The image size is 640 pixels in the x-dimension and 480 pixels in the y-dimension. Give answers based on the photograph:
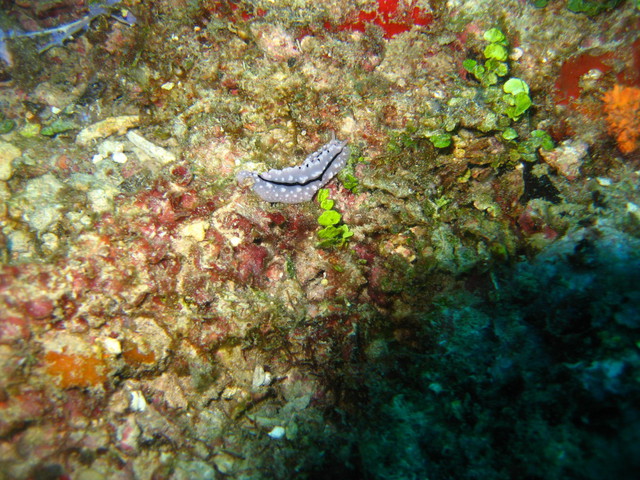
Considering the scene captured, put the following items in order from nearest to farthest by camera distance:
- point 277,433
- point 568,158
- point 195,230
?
point 195,230, point 277,433, point 568,158

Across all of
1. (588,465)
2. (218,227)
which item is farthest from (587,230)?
(218,227)

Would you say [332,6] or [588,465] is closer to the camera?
[588,465]

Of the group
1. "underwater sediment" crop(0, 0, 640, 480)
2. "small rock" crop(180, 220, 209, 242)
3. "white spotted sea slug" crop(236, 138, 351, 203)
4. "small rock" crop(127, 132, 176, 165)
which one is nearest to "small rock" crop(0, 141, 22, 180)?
"underwater sediment" crop(0, 0, 640, 480)

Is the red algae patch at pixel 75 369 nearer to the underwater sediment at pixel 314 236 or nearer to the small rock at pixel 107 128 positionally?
the underwater sediment at pixel 314 236

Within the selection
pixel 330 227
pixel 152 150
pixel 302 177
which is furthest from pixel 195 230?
pixel 330 227

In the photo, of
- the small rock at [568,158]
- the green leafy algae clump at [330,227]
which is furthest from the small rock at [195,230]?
the small rock at [568,158]

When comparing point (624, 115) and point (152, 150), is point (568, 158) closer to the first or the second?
point (624, 115)

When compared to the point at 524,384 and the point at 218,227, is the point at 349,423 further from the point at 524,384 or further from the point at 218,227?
the point at 218,227
